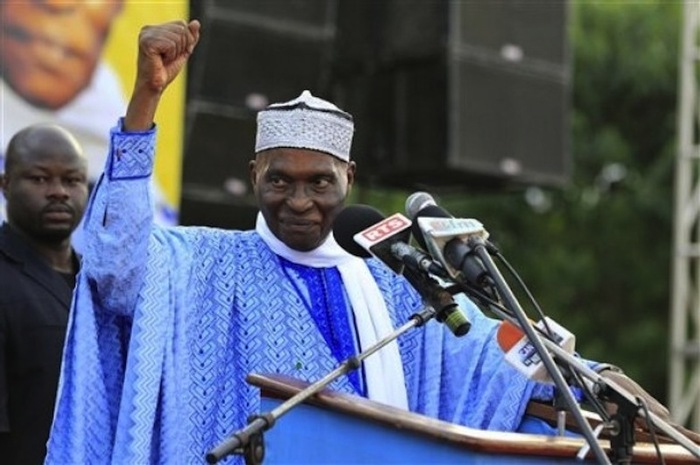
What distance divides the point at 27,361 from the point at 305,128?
170 cm

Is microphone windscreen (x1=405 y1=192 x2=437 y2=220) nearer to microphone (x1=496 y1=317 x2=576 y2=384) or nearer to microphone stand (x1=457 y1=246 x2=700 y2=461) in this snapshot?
microphone stand (x1=457 y1=246 x2=700 y2=461)

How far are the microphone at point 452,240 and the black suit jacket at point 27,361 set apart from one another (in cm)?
245

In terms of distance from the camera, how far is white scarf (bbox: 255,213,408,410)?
525cm

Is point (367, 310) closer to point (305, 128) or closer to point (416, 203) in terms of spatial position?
point (305, 128)

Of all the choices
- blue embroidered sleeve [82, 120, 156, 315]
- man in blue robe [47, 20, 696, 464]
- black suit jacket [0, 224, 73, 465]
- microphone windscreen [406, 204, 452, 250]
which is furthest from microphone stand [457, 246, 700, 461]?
black suit jacket [0, 224, 73, 465]

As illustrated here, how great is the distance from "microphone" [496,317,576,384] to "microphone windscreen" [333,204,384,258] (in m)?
0.45

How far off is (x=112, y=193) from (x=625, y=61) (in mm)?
20078

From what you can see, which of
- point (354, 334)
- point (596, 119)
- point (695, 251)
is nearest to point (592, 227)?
point (596, 119)

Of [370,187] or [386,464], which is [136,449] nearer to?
[386,464]

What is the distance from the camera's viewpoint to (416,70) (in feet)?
41.1

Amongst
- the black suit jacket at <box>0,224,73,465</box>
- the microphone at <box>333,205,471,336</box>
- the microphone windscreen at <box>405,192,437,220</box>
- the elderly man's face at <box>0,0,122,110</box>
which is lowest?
the black suit jacket at <box>0,224,73,465</box>

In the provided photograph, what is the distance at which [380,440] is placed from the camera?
14.0 feet

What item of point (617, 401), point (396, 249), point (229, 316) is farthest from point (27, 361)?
point (617, 401)

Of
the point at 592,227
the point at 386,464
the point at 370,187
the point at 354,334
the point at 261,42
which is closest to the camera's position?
the point at 386,464
